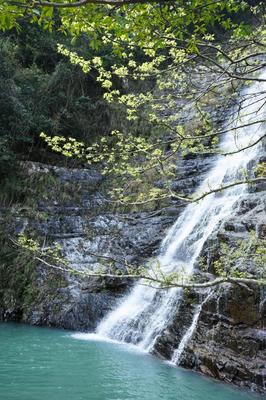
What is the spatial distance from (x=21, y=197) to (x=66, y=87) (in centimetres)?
664

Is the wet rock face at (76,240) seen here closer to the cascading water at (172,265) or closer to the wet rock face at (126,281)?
the wet rock face at (126,281)

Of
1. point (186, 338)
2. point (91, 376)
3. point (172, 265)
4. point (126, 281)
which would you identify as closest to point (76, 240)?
point (126, 281)

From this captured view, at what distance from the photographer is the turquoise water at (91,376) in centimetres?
610

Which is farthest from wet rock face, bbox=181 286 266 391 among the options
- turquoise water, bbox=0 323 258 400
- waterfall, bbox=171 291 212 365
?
turquoise water, bbox=0 323 258 400

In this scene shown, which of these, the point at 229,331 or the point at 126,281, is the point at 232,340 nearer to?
the point at 229,331

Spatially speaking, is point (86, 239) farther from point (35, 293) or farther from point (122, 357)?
point (122, 357)

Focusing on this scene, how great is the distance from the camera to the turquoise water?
6.10 m

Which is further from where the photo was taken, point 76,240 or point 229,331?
point 76,240

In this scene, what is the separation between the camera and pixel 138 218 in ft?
44.0

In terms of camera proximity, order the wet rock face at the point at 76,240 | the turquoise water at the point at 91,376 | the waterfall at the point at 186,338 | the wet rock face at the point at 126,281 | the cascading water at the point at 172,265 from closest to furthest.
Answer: the turquoise water at the point at 91,376 < the wet rock face at the point at 126,281 < the waterfall at the point at 186,338 < the cascading water at the point at 172,265 < the wet rock face at the point at 76,240

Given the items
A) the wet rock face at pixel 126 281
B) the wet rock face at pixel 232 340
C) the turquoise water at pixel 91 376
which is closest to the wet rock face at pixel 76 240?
the wet rock face at pixel 126 281

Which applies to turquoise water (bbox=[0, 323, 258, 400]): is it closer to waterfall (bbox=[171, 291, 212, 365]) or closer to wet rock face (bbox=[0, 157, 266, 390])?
waterfall (bbox=[171, 291, 212, 365])

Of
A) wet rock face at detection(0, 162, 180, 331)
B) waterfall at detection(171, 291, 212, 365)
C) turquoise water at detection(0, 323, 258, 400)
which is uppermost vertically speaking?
wet rock face at detection(0, 162, 180, 331)

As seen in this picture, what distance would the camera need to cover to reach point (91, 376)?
693 cm
